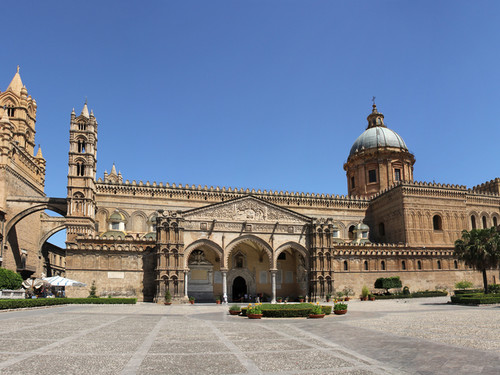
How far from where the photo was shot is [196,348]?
506 inches

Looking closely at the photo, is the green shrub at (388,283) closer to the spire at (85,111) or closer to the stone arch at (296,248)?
the stone arch at (296,248)

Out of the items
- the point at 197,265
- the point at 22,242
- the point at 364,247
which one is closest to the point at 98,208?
the point at 22,242

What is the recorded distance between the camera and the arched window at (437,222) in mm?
54428

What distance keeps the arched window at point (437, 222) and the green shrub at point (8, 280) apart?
46570 mm

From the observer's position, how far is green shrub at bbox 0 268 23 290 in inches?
1278

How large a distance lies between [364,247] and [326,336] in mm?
33848

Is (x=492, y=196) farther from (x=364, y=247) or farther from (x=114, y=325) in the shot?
(x=114, y=325)

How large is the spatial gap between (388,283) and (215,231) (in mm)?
18780

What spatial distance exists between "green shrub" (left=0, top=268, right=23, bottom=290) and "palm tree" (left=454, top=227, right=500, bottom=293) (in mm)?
37126

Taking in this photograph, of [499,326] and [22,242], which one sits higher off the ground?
[22,242]

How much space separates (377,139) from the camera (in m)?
62.7

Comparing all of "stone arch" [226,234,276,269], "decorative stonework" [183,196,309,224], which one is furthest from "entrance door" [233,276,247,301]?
"decorative stonework" [183,196,309,224]

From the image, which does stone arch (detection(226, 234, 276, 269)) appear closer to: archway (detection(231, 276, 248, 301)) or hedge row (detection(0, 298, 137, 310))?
archway (detection(231, 276, 248, 301))

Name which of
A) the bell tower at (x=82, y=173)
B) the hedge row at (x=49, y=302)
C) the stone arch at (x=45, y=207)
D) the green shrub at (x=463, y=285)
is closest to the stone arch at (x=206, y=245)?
the hedge row at (x=49, y=302)
